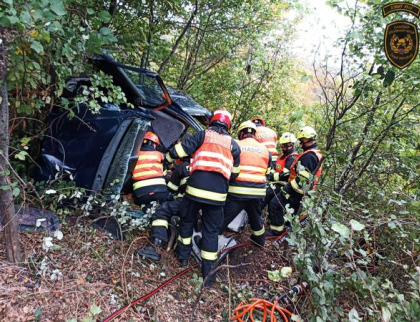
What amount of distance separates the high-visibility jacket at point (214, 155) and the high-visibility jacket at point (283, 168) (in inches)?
76.8

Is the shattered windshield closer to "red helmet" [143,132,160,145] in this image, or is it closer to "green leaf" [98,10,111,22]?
"red helmet" [143,132,160,145]

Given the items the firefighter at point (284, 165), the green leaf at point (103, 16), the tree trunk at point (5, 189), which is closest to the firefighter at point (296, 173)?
the firefighter at point (284, 165)

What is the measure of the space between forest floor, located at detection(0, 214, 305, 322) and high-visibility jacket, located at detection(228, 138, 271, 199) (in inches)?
37.7

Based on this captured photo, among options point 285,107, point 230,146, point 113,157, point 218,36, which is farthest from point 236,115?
point 113,157

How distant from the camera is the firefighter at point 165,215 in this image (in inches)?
138

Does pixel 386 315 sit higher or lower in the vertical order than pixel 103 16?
lower

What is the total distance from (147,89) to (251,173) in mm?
1694

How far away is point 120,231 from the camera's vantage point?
11.1 ft

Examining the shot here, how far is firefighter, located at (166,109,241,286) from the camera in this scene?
3.50m

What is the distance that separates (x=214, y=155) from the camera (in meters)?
3.53

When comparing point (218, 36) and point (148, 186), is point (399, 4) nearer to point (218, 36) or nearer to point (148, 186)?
point (148, 186)

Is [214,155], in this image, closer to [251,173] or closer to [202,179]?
[202,179]

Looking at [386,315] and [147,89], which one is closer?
[386,315]

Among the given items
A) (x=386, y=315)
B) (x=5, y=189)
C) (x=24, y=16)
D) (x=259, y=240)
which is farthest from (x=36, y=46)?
(x=259, y=240)
